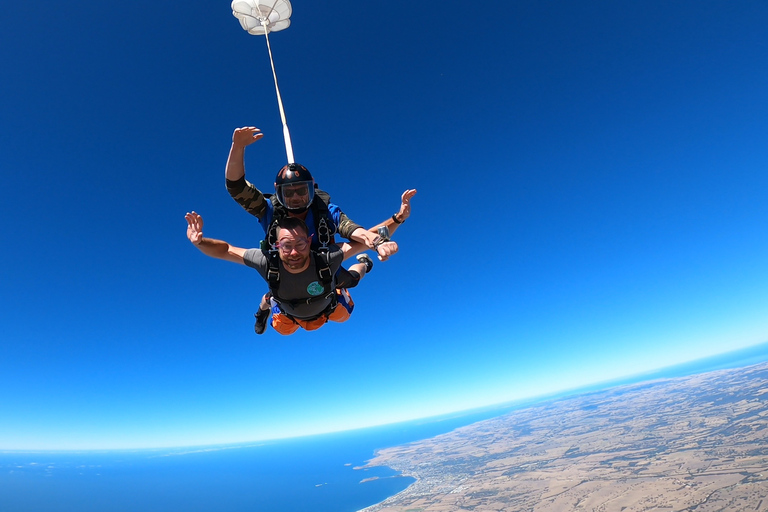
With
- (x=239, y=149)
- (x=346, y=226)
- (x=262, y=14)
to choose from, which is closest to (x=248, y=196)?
(x=239, y=149)

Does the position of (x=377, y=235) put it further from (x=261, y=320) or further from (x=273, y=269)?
(x=261, y=320)

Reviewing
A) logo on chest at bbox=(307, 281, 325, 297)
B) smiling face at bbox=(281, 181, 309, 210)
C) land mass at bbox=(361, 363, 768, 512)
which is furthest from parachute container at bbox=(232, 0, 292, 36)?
land mass at bbox=(361, 363, 768, 512)

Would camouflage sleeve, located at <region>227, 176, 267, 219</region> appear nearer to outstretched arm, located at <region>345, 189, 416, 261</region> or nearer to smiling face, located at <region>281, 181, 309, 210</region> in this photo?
smiling face, located at <region>281, 181, 309, 210</region>

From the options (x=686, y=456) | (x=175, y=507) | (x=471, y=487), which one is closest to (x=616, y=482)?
(x=686, y=456)

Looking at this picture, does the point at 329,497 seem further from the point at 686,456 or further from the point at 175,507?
Result: the point at 686,456

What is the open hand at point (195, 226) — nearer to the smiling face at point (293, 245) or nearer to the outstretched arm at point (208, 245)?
the outstretched arm at point (208, 245)

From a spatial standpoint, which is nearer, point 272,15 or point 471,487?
point 272,15
